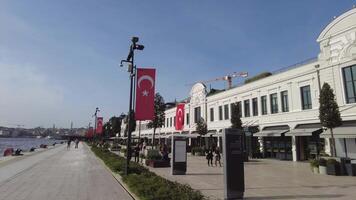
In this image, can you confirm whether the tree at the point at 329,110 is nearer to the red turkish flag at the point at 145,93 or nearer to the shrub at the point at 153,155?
the red turkish flag at the point at 145,93

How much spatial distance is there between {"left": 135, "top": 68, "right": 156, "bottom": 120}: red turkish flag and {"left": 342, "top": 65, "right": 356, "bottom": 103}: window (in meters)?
15.9

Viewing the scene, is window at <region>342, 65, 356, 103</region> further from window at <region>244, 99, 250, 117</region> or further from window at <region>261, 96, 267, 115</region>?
window at <region>244, 99, 250, 117</region>

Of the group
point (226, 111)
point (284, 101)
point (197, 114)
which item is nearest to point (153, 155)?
point (284, 101)

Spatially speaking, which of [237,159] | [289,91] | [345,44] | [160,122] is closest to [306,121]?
[289,91]

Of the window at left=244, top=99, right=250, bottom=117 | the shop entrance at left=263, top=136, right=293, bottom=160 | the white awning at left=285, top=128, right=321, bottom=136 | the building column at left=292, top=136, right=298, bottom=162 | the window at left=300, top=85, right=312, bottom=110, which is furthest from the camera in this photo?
the window at left=244, top=99, right=250, bottom=117

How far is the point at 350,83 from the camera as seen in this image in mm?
23562

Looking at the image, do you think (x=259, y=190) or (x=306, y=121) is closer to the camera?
(x=259, y=190)

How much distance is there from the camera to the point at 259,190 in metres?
12.8

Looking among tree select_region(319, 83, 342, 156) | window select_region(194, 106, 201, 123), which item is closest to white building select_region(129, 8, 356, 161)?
tree select_region(319, 83, 342, 156)

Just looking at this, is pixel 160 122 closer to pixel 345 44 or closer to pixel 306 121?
pixel 306 121

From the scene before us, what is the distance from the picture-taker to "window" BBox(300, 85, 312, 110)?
2778 centimetres

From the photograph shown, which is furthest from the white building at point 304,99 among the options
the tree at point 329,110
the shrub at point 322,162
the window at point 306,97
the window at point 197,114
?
the window at point 197,114

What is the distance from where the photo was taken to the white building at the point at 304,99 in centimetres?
2372

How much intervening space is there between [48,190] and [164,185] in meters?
4.78
